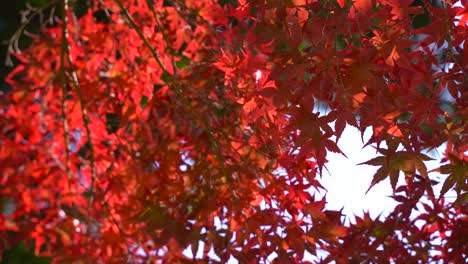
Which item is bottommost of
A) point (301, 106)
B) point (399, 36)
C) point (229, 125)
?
point (301, 106)

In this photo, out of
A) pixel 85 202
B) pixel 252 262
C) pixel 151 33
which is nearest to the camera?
pixel 252 262

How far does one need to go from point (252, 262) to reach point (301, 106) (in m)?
0.51

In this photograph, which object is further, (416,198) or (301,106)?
(416,198)

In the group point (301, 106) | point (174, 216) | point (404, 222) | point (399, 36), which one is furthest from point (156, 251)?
point (399, 36)

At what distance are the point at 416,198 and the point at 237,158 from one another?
463mm

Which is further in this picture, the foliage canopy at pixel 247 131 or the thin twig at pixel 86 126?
the thin twig at pixel 86 126

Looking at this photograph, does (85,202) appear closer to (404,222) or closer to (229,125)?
(229,125)

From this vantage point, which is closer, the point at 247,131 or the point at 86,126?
the point at 86,126

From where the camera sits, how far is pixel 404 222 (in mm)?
1615

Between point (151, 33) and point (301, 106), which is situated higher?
point (151, 33)

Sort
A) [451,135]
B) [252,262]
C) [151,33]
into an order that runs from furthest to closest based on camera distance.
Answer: [151,33], [252,262], [451,135]

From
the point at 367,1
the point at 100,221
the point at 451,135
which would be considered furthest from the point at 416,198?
the point at 100,221

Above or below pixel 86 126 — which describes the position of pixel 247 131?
above

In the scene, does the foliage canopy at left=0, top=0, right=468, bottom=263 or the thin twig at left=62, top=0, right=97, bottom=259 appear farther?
the thin twig at left=62, top=0, right=97, bottom=259
